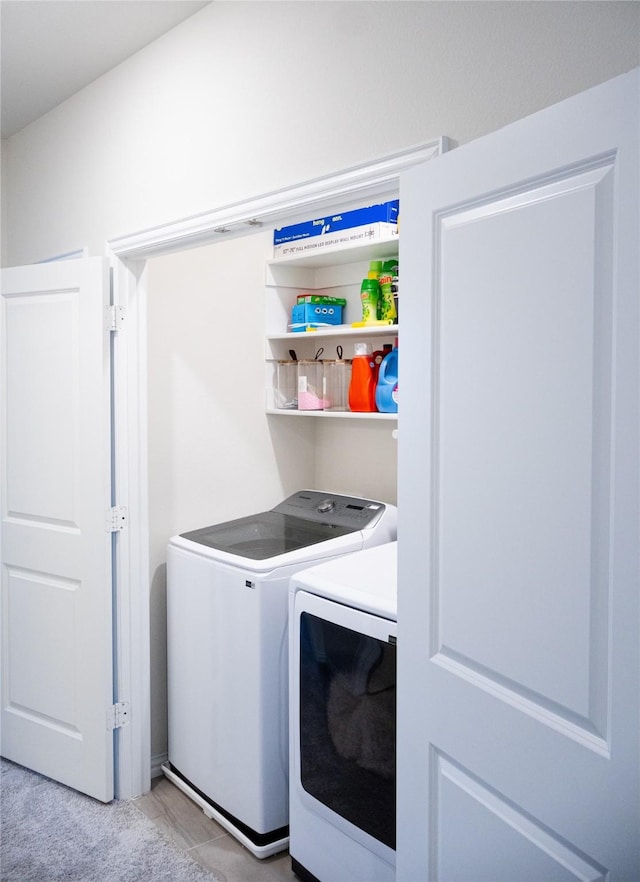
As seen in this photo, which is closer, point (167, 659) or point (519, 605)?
point (519, 605)

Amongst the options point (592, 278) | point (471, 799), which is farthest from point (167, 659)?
point (592, 278)

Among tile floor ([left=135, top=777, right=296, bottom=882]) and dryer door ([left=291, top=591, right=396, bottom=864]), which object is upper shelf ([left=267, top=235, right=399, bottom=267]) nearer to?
dryer door ([left=291, top=591, right=396, bottom=864])

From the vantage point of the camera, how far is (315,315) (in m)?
3.06

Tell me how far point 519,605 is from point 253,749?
1471mm

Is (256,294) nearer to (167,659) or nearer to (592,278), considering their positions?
(167,659)

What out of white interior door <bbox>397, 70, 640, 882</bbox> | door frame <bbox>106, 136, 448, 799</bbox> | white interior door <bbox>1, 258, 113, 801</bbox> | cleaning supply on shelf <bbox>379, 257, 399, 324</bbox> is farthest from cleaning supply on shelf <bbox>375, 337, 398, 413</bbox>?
white interior door <bbox>397, 70, 640, 882</bbox>

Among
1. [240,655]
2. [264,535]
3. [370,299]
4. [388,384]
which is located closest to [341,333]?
[370,299]

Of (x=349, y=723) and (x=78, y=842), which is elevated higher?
(x=349, y=723)

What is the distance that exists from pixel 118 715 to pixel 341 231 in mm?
2053

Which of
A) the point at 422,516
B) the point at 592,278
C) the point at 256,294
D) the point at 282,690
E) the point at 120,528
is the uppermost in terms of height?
the point at 256,294

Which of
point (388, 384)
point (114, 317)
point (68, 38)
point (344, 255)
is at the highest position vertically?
point (68, 38)

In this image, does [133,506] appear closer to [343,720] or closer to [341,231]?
[343,720]

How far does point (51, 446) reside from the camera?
267cm

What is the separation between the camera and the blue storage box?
305 centimetres
